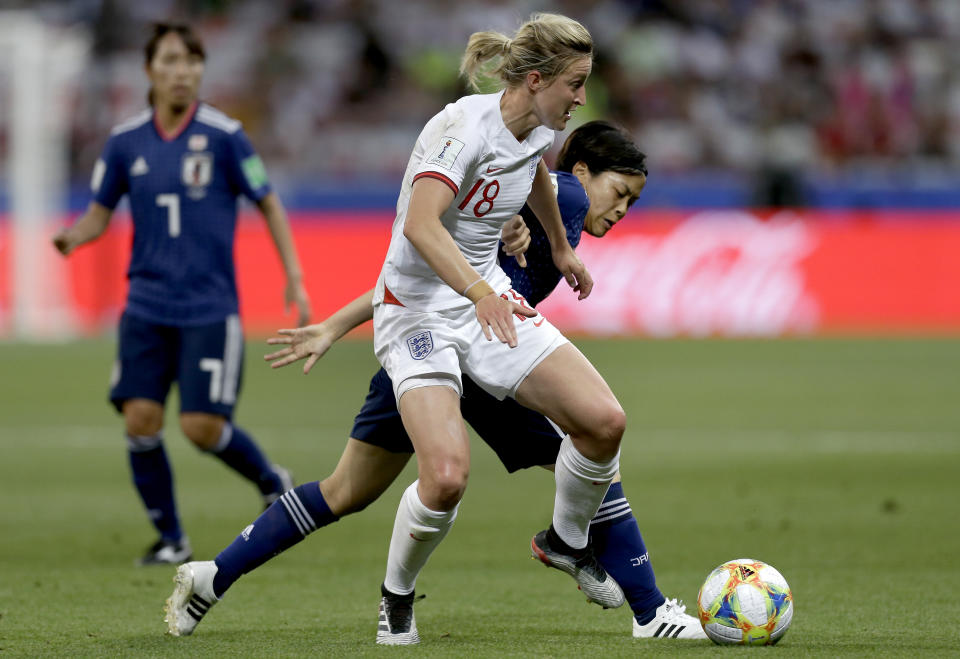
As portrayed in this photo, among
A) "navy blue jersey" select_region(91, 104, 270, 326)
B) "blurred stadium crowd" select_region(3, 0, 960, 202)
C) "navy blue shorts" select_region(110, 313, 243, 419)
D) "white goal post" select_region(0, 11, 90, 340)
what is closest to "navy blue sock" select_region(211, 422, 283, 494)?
"navy blue shorts" select_region(110, 313, 243, 419)

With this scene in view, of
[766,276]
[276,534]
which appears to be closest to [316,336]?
[276,534]

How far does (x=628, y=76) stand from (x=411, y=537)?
18.8 m

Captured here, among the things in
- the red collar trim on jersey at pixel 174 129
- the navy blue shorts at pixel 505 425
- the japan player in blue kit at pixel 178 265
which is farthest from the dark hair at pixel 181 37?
the navy blue shorts at pixel 505 425

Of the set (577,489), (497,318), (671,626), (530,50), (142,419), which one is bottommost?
(142,419)

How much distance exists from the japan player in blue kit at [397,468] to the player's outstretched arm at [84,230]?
2384 millimetres

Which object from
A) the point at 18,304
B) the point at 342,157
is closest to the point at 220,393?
the point at 18,304

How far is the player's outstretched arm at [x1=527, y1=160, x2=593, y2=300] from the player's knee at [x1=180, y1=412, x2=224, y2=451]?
7.66ft

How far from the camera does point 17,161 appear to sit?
19906mm

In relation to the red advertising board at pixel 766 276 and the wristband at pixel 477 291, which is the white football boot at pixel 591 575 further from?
the red advertising board at pixel 766 276

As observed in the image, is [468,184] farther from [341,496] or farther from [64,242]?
[64,242]

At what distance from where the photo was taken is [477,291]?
15.0ft

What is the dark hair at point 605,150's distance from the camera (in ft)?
17.9

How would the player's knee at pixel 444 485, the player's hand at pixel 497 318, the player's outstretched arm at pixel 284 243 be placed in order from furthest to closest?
the player's outstretched arm at pixel 284 243 → the player's knee at pixel 444 485 → the player's hand at pixel 497 318

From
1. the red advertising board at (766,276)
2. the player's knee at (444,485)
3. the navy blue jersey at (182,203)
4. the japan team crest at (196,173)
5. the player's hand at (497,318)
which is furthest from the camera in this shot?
the red advertising board at (766,276)
